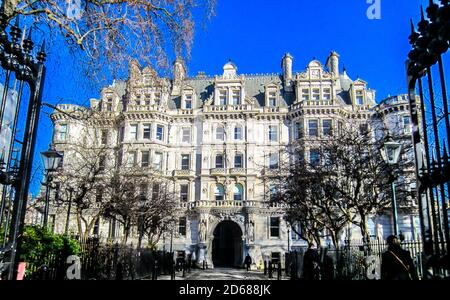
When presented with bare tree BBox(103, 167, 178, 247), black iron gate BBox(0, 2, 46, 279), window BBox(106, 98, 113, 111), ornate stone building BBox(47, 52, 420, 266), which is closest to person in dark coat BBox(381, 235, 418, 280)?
black iron gate BBox(0, 2, 46, 279)

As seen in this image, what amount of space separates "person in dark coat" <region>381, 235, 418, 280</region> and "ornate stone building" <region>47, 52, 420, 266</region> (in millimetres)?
30715

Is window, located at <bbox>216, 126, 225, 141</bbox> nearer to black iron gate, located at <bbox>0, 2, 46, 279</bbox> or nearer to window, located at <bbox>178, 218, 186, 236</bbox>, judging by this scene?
→ window, located at <bbox>178, 218, 186, 236</bbox>

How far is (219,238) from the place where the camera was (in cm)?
4288

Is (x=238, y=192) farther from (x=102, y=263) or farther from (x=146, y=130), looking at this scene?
(x=102, y=263)

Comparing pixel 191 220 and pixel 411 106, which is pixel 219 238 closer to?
pixel 191 220

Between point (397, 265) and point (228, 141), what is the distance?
3486 centimetres

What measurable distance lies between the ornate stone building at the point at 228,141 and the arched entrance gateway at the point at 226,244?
116 mm

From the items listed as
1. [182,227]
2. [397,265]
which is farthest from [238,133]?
[397,265]

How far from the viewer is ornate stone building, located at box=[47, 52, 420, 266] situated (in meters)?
37.8

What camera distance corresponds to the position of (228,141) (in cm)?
4112

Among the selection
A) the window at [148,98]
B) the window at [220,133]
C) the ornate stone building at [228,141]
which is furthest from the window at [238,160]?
the window at [148,98]

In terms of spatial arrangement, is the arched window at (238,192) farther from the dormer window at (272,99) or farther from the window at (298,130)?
the dormer window at (272,99)

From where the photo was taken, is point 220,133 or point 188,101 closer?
point 220,133
